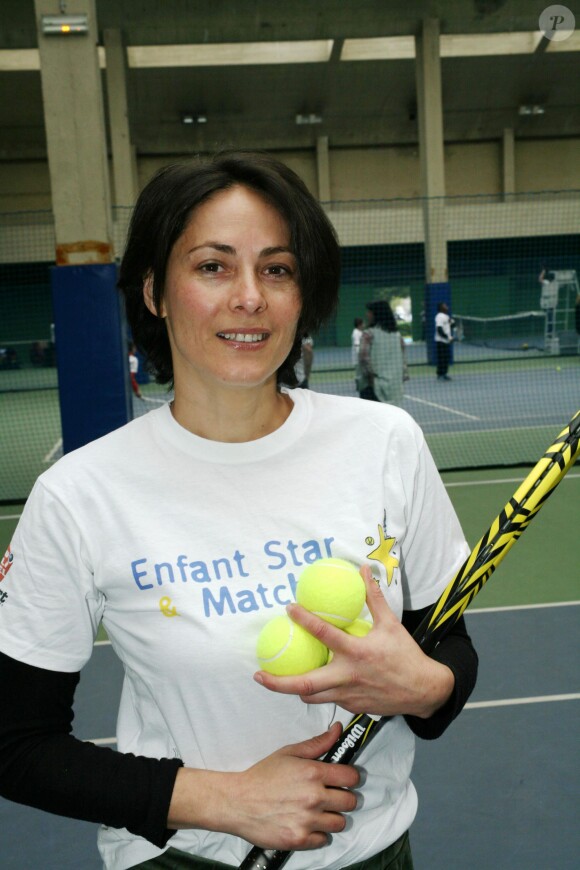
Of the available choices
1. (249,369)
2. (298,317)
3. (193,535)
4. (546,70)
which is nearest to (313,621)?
(193,535)

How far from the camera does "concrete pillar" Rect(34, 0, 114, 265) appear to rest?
24.4 ft

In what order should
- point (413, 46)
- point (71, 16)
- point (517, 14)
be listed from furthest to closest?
1. point (413, 46)
2. point (517, 14)
3. point (71, 16)

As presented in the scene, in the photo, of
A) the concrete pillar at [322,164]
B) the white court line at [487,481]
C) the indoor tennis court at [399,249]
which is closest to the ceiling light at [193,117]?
the indoor tennis court at [399,249]

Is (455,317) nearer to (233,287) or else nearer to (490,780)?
(490,780)

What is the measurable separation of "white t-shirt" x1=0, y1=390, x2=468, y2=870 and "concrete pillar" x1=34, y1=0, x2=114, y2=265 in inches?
253

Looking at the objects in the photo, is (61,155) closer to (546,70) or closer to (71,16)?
(71,16)

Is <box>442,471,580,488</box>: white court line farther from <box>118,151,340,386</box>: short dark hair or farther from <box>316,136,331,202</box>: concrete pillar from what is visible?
<box>316,136,331,202</box>: concrete pillar

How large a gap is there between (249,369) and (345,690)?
1.70 feet

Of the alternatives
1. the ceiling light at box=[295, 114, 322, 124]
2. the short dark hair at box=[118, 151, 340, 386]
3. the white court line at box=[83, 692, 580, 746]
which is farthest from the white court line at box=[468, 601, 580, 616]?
the ceiling light at box=[295, 114, 322, 124]

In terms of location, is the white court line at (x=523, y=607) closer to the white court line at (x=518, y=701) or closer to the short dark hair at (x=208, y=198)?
the white court line at (x=518, y=701)

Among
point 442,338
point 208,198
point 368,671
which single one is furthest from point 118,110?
point 368,671

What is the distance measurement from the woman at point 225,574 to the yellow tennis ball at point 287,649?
0.16 feet

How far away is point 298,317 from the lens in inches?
57.4

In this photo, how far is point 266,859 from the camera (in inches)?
48.6
